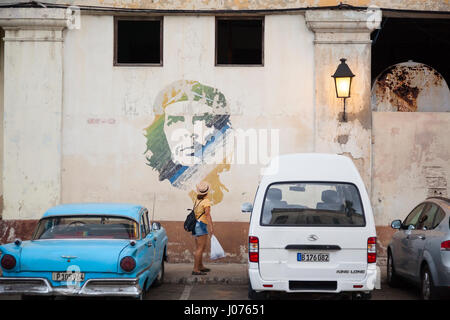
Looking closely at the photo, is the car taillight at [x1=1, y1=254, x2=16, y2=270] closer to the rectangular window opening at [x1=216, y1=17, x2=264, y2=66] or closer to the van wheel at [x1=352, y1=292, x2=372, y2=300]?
the van wheel at [x1=352, y1=292, x2=372, y2=300]

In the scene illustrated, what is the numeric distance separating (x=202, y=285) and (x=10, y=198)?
192 inches

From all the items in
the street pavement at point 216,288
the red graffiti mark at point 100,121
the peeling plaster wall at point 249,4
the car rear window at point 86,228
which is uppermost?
the peeling plaster wall at point 249,4

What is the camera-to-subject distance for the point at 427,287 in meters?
9.47

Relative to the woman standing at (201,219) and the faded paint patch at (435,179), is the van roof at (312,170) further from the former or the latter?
the faded paint patch at (435,179)

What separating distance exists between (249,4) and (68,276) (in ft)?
25.8

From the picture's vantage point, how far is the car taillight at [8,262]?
8492 mm

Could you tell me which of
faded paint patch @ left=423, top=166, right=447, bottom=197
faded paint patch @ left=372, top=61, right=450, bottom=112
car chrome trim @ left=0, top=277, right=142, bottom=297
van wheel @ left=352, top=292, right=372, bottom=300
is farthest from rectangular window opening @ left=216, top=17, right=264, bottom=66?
car chrome trim @ left=0, top=277, right=142, bottom=297

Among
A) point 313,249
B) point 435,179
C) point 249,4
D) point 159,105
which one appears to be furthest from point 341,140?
point 313,249

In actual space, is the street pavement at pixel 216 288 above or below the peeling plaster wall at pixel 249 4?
below

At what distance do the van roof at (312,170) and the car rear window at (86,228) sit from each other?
2024 mm

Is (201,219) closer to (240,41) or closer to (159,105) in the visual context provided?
(159,105)

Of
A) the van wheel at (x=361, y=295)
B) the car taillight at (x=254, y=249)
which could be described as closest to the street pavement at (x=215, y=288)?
the van wheel at (x=361, y=295)

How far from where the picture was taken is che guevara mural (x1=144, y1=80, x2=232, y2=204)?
14.2 meters
